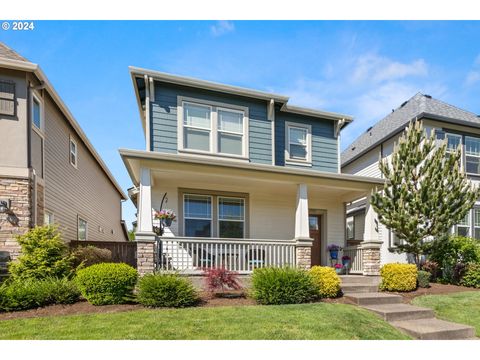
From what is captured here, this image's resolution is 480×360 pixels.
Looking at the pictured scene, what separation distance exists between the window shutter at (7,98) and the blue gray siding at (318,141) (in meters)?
7.82

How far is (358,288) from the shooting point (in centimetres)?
874

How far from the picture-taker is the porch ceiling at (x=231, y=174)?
8.27m

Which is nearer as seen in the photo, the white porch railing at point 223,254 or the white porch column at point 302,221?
the white porch railing at point 223,254

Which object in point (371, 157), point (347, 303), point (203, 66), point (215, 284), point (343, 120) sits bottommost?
point (347, 303)

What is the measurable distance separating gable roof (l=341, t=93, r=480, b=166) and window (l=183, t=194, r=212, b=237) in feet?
26.7

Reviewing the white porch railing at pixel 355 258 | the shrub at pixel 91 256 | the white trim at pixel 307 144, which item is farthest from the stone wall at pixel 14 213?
the white porch railing at pixel 355 258

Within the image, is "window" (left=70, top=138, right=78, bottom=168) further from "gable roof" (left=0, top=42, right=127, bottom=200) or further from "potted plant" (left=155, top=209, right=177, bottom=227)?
"potted plant" (left=155, top=209, right=177, bottom=227)

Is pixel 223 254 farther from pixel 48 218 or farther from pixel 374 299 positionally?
pixel 48 218

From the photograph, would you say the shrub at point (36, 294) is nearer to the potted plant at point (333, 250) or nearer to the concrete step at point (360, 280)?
the concrete step at point (360, 280)

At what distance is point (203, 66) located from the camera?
10.4m
